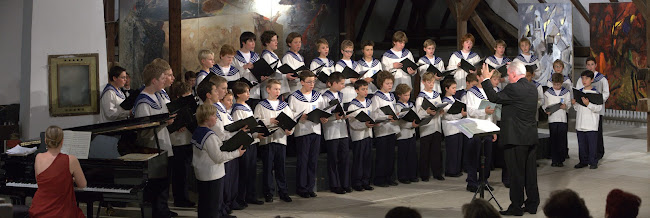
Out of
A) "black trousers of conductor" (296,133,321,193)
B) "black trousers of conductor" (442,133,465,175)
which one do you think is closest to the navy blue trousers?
"black trousers of conductor" (442,133,465,175)

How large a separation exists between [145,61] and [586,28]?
839 cm

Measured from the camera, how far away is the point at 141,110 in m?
8.34

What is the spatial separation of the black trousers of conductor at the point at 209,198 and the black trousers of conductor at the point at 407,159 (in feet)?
10.6

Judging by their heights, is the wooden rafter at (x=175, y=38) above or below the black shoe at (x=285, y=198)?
above

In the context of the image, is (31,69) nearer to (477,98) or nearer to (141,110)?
(141,110)

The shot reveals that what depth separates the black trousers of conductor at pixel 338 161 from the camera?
32.2ft

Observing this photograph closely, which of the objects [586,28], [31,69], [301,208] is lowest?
[301,208]

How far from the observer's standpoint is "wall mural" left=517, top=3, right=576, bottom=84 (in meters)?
15.0

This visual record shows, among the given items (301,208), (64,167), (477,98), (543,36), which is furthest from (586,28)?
(64,167)

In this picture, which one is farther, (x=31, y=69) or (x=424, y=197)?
(x=424, y=197)

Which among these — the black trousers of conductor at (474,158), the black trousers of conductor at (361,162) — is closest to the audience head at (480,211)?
the black trousers of conductor at (474,158)

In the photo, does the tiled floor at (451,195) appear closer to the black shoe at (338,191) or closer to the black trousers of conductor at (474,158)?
the black shoe at (338,191)

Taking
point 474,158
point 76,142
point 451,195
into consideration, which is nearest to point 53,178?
point 76,142

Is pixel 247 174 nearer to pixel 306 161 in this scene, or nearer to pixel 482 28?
pixel 306 161
